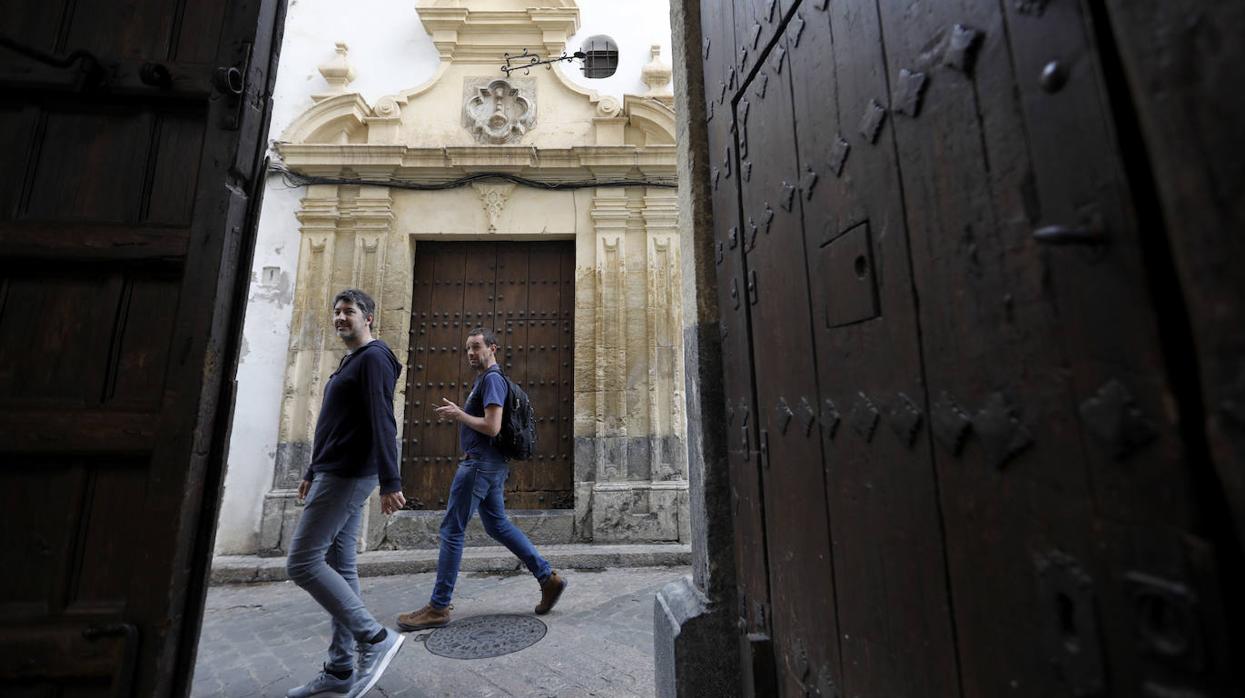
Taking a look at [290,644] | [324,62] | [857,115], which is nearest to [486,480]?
[290,644]

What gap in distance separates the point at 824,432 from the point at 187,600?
1580 mm

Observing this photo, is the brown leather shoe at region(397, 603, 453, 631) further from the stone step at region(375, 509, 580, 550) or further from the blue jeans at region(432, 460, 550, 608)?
the stone step at region(375, 509, 580, 550)

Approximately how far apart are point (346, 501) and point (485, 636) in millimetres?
1231

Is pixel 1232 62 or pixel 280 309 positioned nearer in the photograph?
pixel 1232 62

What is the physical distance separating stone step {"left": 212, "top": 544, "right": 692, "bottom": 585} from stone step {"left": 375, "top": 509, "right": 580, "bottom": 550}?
13cm

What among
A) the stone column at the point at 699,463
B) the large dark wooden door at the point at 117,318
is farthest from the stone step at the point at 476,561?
the large dark wooden door at the point at 117,318

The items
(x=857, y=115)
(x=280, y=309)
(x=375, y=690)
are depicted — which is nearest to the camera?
(x=857, y=115)

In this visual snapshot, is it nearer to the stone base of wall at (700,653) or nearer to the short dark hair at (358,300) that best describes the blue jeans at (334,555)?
the short dark hair at (358,300)

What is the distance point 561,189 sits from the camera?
18.4 ft

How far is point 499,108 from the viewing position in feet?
19.1

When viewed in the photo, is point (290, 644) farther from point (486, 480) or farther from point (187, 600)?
point (187, 600)

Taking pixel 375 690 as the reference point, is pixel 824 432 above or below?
above

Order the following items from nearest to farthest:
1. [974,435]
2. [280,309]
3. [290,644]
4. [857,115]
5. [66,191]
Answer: [974,435], [857,115], [66,191], [290,644], [280,309]

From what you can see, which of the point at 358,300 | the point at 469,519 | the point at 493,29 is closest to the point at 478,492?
the point at 469,519
